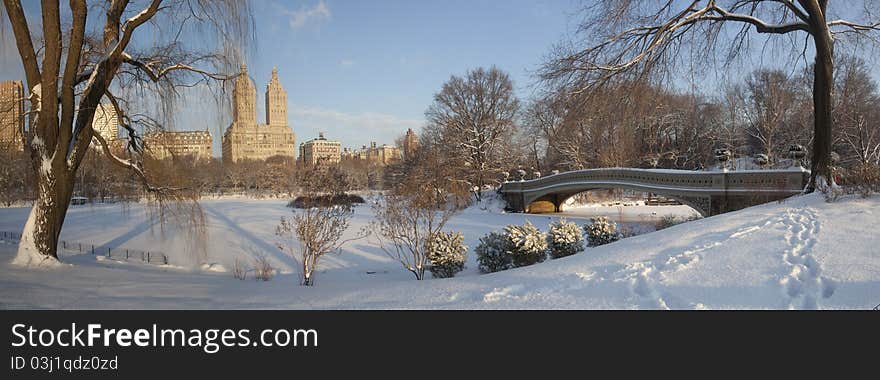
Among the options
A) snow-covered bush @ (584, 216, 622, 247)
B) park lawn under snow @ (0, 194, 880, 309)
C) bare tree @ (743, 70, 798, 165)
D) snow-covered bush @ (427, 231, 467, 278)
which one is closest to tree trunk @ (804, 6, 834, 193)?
park lawn under snow @ (0, 194, 880, 309)

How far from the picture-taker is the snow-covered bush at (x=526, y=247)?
953cm

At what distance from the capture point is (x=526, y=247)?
949 centimetres

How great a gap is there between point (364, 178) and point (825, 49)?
241 feet

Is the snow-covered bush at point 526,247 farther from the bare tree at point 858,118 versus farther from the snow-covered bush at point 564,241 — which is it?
the bare tree at point 858,118

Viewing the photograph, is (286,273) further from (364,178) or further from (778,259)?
(364,178)

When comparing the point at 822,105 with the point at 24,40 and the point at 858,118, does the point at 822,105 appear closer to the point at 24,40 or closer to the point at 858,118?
the point at 24,40

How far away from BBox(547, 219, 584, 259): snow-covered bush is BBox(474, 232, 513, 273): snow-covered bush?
1033 millimetres

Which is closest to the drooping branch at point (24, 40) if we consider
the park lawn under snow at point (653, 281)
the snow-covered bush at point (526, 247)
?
the park lawn under snow at point (653, 281)

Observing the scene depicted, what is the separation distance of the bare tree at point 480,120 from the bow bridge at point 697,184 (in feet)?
20.9

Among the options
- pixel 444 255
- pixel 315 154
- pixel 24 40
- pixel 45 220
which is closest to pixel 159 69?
pixel 24 40

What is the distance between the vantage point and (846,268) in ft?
15.3

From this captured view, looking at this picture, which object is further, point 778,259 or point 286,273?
point 286,273

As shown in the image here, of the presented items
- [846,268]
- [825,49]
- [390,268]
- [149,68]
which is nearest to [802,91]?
[825,49]

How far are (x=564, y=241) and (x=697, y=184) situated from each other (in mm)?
12031
